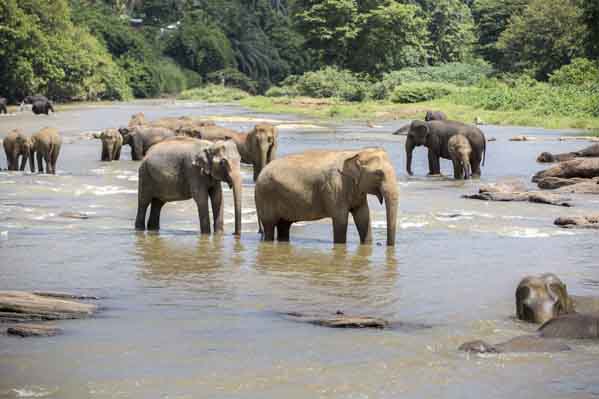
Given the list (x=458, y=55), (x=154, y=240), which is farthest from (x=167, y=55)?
(x=154, y=240)

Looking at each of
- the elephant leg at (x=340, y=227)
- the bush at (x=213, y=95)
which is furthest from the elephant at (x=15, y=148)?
the bush at (x=213, y=95)

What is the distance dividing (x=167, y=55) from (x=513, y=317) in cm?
12179

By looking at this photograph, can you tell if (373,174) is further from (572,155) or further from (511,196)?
(572,155)

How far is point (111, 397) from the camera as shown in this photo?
7148 mm

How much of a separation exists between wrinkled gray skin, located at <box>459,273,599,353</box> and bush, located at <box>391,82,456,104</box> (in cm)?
5357

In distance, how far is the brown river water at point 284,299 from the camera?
7570mm

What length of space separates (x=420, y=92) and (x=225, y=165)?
4995cm

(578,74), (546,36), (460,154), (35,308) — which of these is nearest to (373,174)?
(35,308)

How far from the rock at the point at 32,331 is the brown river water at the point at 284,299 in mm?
145

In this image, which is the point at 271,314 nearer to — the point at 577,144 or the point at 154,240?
the point at 154,240

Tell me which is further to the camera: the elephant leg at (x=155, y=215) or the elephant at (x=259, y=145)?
the elephant at (x=259, y=145)

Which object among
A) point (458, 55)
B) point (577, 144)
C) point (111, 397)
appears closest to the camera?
point (111, 397)

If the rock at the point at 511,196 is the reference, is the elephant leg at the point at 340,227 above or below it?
above

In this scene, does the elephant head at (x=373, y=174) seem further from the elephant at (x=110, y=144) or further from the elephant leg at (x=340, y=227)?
the elephant at (x=110, y=144)
